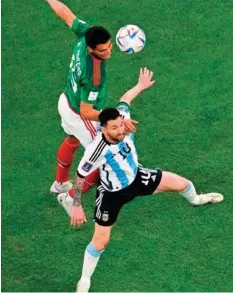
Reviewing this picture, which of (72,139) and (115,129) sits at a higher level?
(115,129)

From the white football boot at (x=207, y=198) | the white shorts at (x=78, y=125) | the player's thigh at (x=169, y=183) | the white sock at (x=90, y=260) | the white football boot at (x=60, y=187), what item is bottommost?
the white football boot at (x=60, y=187)

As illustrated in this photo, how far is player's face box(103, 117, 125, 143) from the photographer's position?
292 inches

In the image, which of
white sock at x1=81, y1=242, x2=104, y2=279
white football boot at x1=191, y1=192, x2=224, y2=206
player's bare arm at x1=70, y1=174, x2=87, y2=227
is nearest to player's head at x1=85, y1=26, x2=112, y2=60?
player's bare arm at x1=70, y1=174, x2=87, y2=227

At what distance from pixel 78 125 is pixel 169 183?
3.76ft

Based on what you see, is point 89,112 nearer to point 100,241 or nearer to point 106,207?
point 106,207

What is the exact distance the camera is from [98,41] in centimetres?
774

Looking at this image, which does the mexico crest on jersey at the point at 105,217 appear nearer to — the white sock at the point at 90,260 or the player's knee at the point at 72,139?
the white sock at the point at 90,260

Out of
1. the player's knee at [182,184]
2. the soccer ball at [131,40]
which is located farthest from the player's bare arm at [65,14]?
the player's knee at [182,184]

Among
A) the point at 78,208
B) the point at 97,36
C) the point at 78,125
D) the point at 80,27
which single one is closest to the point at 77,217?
the point at 78,208

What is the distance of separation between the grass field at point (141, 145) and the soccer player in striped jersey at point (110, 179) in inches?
21.2

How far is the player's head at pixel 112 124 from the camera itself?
7395mm

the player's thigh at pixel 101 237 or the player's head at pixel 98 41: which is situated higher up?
the player's head at pixel 98 41

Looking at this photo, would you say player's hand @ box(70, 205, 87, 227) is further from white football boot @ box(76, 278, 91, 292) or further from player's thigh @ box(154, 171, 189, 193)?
player's thigh @ box(154, 171, 189, 193)

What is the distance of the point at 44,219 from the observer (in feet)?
29.4
